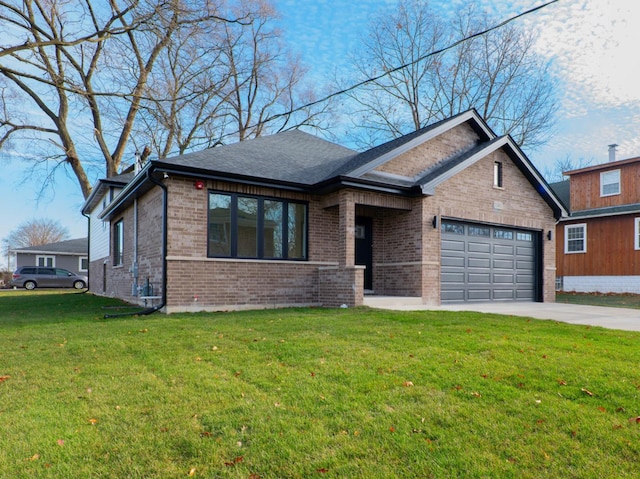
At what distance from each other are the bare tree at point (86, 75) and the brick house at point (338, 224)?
5.32 meters

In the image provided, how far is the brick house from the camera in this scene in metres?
9.93

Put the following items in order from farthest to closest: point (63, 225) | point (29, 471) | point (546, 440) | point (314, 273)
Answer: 1. point (63, 225)
2. point (314, 273)
3. point (546, 440)
4. point (29, 471)

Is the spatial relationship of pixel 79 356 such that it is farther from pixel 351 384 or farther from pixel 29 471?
pixel 351 384

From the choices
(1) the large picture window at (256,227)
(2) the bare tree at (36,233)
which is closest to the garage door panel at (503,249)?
(1) the large picture window at (256,227)

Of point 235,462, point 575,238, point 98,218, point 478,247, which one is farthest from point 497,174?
point 98,218

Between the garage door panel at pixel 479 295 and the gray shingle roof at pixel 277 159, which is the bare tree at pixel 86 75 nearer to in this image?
the gray shingle roof at pixel 277 159

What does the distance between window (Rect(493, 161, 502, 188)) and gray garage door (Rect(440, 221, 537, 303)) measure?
4.42ft

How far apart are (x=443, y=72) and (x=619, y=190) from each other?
10.6 m

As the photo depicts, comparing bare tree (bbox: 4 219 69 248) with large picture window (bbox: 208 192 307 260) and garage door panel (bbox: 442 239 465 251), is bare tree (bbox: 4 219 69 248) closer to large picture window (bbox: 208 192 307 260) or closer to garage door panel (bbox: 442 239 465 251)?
large picture window (bbox: 208 192 307 260)

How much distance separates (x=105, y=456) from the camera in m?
2.76

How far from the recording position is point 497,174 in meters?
13.6

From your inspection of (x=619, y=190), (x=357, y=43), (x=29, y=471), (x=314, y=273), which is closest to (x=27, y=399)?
(x=29, y=471)

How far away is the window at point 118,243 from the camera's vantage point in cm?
1523

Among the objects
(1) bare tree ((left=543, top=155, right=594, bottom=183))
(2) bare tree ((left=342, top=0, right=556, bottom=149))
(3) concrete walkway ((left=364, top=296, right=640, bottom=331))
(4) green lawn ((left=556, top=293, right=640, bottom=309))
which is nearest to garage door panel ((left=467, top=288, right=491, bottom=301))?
(3) concrete walkway ((left=364, top=296, right=640, bottom=331))
